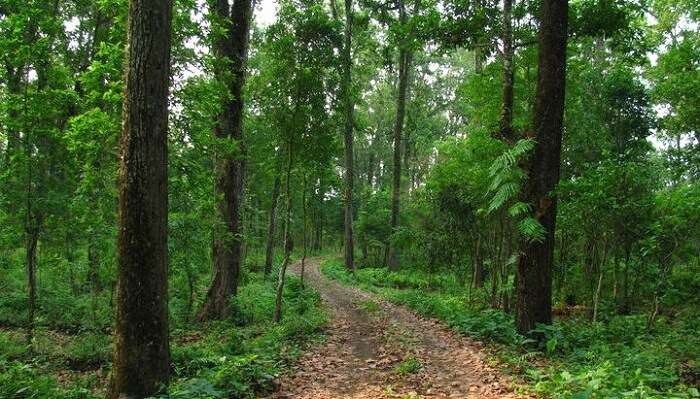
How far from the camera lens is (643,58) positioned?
34.8ft

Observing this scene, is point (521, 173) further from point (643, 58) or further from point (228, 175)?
point (228, 175)

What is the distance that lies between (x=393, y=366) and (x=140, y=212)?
172 inches

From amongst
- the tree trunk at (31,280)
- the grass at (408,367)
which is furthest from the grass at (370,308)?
the tree trunk at (31,280)

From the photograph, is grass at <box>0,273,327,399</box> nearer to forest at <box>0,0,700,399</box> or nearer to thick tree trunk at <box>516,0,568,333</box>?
forest at <box>0,0,700,399</box>

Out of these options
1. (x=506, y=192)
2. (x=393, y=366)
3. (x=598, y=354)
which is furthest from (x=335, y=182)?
(x=598, y=354)

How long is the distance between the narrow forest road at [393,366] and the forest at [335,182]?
0.06 m

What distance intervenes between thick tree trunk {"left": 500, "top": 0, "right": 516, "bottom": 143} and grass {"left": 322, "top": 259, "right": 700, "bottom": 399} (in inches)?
159

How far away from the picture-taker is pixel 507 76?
10602mm

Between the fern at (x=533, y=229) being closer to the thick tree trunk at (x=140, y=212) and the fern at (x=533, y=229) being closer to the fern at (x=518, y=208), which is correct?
the fern at (x=518, y=208)

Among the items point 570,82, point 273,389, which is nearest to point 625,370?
point 273,389

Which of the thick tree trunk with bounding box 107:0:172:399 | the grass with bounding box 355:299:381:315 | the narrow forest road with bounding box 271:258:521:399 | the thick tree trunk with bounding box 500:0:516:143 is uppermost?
the thick tree trunk with bounding box 500:0:516:143

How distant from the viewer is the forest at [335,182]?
17.6 ft

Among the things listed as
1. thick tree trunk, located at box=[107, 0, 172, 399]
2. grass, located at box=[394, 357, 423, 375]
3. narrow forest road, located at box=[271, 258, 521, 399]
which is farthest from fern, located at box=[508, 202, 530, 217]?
thick tree trunk, located at box=[107, 0, 172, 399]

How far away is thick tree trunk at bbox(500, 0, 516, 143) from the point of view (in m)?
10.6
